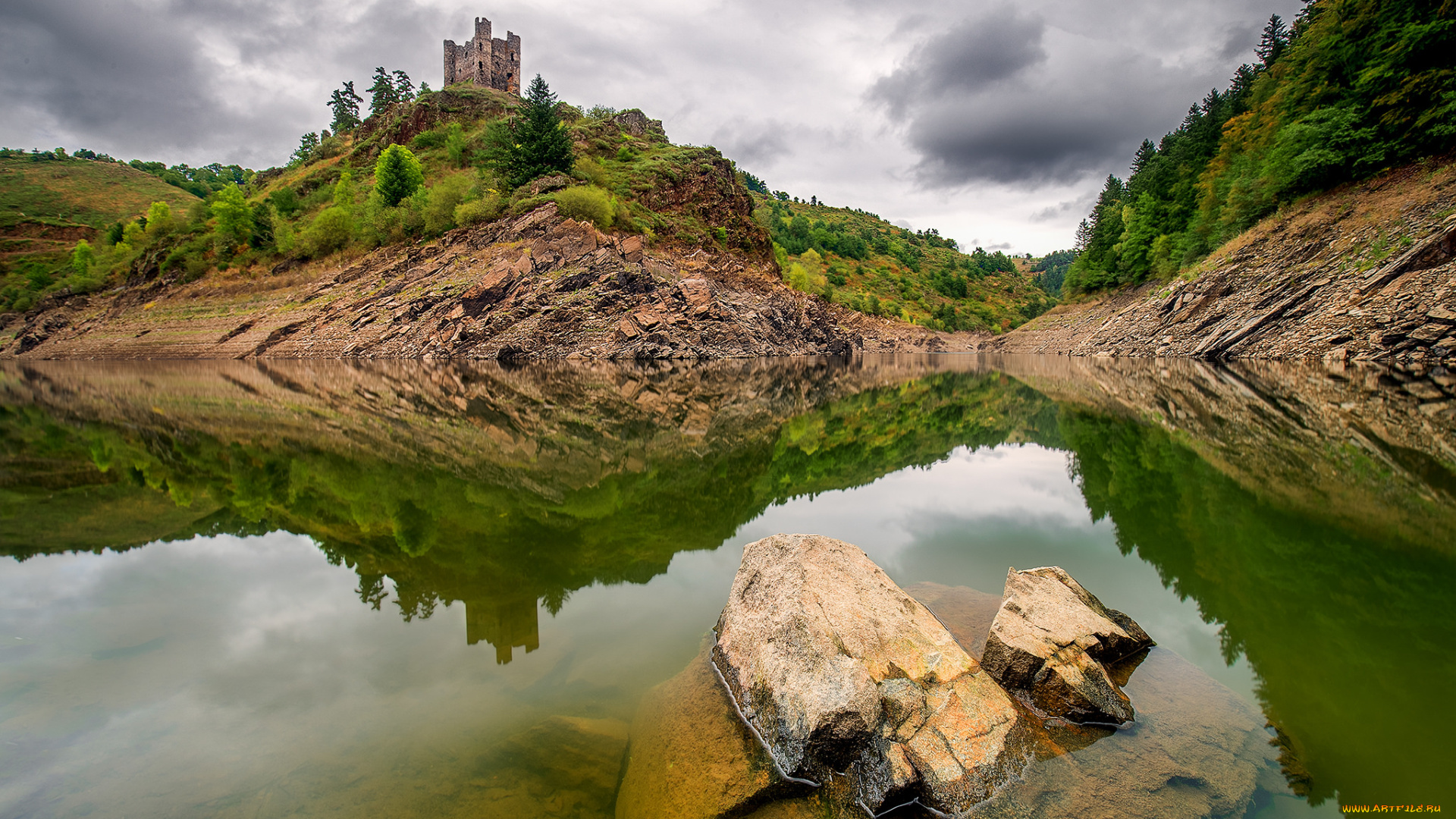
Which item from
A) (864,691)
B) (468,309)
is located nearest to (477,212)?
(468,309)

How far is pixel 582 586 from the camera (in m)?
5.24

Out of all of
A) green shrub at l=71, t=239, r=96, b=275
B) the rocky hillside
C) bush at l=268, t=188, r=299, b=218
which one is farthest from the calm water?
green shrub at l=71, t=239, r=96, b=275

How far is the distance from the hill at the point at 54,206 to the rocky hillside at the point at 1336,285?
301 feet

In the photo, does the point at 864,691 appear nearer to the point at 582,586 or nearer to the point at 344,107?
the point at 582,586

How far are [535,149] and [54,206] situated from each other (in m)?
99.0

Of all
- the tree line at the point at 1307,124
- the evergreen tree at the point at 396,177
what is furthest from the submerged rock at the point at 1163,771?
the evergreen tree at the point at 396,177

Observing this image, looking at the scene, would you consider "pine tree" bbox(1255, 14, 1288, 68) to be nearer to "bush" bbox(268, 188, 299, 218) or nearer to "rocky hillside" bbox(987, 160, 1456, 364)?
"rocky hillside" bbox(987, 160, 1456, 364)

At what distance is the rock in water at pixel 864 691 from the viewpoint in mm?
3078

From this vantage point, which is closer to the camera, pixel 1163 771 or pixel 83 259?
pixel 1163 771

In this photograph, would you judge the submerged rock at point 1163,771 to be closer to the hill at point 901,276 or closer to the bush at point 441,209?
the bush at point 441,209

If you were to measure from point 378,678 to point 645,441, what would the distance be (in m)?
8.05

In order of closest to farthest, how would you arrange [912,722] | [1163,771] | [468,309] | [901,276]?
1. [1163,771]
2. [912,722]
3. [468,309]
4. [901,276]

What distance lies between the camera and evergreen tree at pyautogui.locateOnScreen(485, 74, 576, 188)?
49500 millimetres

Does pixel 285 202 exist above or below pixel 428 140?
below
